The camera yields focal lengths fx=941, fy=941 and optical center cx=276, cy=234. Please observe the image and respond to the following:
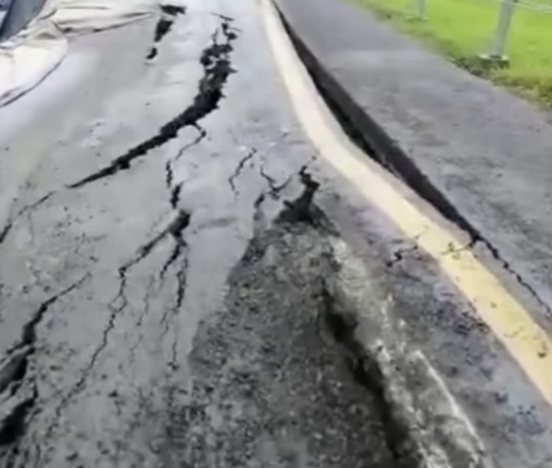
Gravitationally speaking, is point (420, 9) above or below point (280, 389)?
below

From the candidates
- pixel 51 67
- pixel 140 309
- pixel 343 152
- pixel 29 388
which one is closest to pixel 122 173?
pixel 343 152

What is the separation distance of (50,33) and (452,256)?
15.5 feet

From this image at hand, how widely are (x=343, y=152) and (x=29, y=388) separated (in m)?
2.24

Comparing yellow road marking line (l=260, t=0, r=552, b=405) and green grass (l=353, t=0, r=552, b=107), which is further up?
yellow road marking line (l=260, t=0, r=552, b=405)

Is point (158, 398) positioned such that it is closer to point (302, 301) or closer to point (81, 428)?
point (81, 428)

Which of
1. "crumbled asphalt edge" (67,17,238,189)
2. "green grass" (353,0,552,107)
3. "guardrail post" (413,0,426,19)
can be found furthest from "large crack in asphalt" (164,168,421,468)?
"guardrail post" (413,0,426,19)

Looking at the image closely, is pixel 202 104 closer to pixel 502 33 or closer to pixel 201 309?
pixel 201 309

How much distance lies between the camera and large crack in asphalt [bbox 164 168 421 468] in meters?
1.81

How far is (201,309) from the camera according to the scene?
2.38 m

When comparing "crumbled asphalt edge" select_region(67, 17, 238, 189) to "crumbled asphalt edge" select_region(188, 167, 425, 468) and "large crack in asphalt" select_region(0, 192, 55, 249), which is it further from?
"crumbled asphalt edge" select_region(188, 167, 425, 468)

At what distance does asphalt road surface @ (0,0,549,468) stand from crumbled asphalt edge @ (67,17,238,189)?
0.02 m

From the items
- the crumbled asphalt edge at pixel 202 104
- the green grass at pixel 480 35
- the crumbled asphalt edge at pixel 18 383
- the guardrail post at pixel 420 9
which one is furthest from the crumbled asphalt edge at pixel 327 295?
the guardrail post at pixel 420 9

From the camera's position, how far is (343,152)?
3965mm

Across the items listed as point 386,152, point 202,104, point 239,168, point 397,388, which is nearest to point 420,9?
point 202,104
